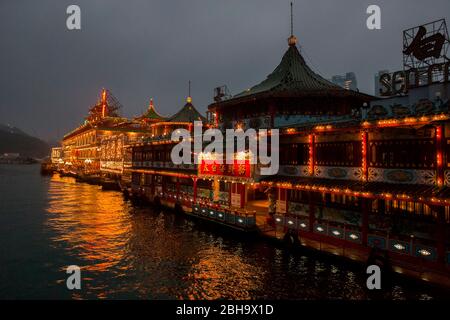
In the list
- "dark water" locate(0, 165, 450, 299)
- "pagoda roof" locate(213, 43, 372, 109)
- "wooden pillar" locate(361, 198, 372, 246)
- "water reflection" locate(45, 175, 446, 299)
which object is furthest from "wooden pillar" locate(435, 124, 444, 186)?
"pagoda roof" locate(213, 43, 372, 109)

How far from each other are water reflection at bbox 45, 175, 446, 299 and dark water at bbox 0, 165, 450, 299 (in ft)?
0.16

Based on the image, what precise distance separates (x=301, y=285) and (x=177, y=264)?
25.1 ft

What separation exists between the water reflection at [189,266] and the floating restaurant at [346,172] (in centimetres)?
136

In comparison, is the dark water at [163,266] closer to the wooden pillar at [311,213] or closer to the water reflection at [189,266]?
the water reflection at [189,266]

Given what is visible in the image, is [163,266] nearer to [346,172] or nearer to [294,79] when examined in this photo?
[346,172]

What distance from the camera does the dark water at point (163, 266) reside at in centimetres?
1606

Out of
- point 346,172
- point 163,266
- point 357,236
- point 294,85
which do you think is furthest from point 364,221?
point 294,85

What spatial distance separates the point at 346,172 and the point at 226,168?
1158 cm

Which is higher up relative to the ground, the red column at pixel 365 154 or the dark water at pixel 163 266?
the red column at pixel 365 154

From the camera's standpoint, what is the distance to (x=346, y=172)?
19875mm

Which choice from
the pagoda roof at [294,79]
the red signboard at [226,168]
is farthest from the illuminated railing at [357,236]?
the pagoda roof at [294,79]

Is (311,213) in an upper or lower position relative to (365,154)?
lower
